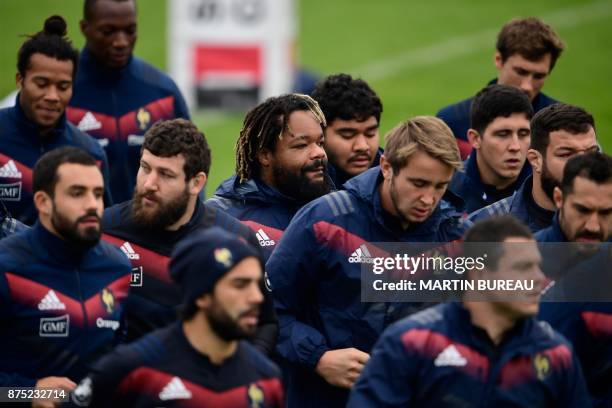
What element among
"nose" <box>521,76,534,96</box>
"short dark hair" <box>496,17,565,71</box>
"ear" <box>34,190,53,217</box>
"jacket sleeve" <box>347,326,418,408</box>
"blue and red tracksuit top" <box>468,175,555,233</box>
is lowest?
"jacket sleeve" <box>347,326,418,408</box>

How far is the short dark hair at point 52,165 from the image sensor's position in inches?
299

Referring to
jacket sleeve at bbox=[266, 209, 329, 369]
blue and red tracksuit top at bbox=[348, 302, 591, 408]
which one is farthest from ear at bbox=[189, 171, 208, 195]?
blue and red tracksuit top at bbox=[348, 302, 591, 408]

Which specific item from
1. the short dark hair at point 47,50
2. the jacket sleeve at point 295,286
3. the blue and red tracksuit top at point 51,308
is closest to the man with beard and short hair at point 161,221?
the jacket sleeve at point 295,286

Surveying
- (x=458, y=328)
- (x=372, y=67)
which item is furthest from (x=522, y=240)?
(x=372, y=67)

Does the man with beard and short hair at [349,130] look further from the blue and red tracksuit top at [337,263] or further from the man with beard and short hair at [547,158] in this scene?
the blue and red tracksuit top at [337,263]

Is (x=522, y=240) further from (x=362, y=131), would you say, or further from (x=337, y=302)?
(x=362, y=131)

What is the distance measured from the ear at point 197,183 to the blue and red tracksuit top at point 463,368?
67.0 inches

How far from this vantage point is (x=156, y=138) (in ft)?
27.1

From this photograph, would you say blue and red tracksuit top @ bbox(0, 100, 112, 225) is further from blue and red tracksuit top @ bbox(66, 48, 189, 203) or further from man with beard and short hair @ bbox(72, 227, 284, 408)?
man with beard and short hair @ bbox(72, 227, 284, 408)

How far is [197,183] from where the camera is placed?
829cm

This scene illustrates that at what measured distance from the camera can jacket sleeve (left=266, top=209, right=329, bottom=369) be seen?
26.6 feet

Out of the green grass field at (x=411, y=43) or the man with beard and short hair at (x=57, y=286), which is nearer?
the man with beard and short hair at (x=57, y=286)

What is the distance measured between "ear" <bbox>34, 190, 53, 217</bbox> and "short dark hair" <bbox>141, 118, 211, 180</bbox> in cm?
82

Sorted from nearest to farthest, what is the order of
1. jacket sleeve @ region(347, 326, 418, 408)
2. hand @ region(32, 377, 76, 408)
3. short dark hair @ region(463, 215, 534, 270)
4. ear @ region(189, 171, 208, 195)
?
jacket sleeve @ region(347, 326, 418, 408), short dark hair @ region(463, 215, 534, 270), hand @ region(32, 377, 76, 408), ear @ region(189, 171, 208, 195)
